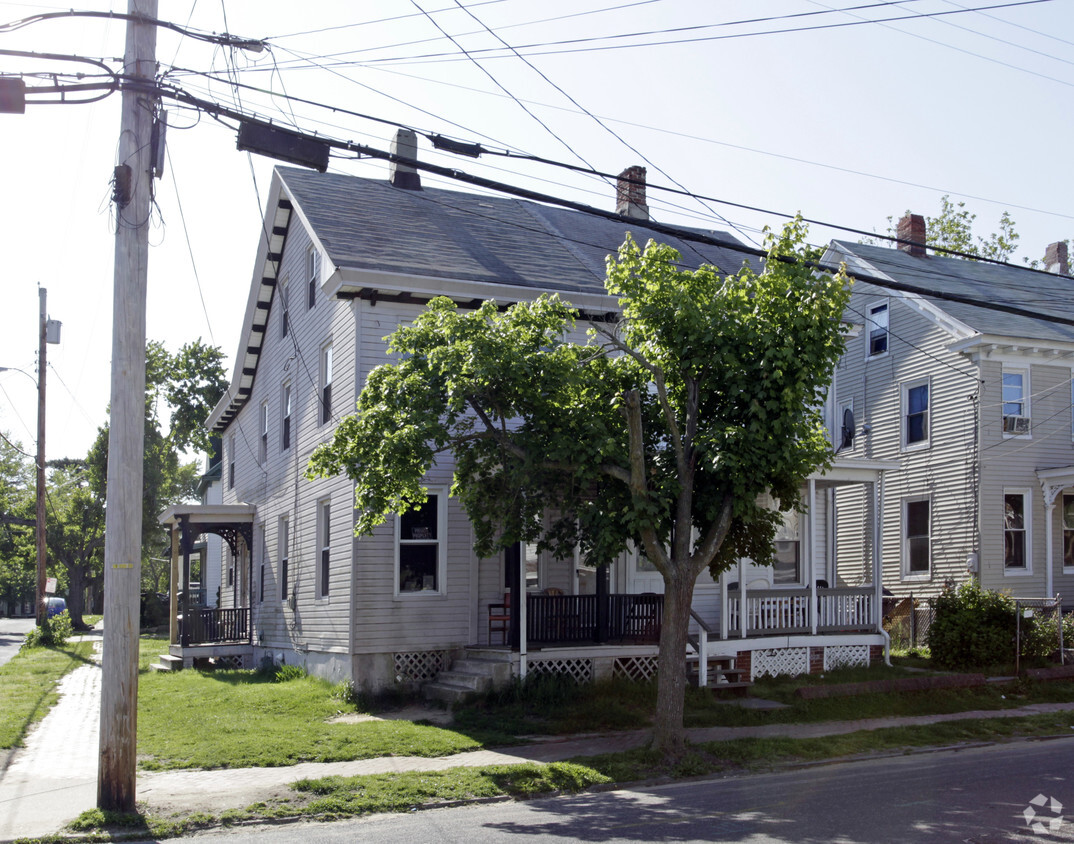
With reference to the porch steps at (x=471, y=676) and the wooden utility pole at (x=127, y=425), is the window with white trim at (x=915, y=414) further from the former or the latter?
the wooden utility pole at (x=127, y=425)

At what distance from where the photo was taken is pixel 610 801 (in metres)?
9.47

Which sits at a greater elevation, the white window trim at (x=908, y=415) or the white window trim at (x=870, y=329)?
the white window trim at (x=870, y=329)

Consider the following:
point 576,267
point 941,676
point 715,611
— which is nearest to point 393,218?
point 576,267

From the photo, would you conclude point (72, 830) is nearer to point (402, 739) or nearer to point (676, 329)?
point (402, 739)

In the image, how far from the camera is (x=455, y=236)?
61.7 ft

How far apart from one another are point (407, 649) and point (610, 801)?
707cm

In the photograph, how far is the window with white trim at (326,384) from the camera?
18.3 m

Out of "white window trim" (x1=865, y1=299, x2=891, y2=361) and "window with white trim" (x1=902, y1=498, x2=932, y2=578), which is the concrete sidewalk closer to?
"window with white trim" (x1=902, y1=498, x2=932, y2=578)

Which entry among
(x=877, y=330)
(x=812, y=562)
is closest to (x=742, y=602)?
(x=812, y=562)

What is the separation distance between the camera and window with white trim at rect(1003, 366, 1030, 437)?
22531 mm

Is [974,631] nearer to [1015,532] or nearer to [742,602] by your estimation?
[742,602]

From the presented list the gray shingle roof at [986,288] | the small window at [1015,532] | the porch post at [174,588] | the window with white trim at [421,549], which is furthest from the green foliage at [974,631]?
the porch post at [174,588]

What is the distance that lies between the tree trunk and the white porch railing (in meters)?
5.92

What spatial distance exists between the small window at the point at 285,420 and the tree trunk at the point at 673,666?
40.7ft
